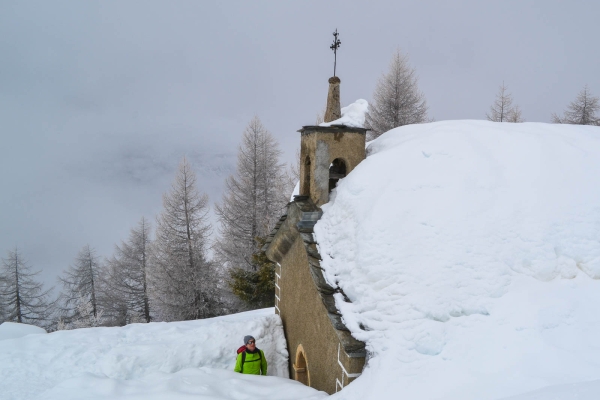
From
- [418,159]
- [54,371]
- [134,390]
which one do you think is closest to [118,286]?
[54,371]

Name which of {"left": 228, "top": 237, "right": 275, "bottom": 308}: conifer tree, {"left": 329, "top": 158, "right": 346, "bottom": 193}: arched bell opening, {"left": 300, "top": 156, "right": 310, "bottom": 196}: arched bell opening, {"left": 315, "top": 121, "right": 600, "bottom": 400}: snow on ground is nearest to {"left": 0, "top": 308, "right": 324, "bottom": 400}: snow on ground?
{"left": 315, "top": 121, "right": 600, "bottom": 400}: snow on ground

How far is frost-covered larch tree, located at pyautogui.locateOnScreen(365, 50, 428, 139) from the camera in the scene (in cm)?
1967

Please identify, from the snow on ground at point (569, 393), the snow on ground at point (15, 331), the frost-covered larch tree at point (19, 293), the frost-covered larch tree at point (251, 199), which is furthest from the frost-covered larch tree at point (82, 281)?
the snow on ground at point (569, 393)

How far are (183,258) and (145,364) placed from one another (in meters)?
13.4

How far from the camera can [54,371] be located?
21.8 ft

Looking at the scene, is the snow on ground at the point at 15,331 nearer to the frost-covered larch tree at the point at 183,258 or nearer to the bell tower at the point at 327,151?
the bell tower at the point at 327,151

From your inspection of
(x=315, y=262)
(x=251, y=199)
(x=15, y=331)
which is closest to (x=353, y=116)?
(x=315, y=262)

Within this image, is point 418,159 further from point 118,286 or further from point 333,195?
point 118,286

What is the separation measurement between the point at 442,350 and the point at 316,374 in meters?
2.84

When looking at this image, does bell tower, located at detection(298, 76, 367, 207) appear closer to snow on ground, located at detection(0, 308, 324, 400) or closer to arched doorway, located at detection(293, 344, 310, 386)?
arched doorway, located at detection(293, 344, 310, 386)

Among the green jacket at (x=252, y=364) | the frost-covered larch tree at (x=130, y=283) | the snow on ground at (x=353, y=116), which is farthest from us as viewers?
the frost-covered larch tree at (x=130, y=283)

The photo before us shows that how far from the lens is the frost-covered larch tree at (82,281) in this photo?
25.6 metres

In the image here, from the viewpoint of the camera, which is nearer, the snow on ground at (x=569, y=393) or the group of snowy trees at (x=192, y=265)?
the snow on ground at (x=569, y=393)

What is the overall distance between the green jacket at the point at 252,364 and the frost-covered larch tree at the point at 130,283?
18473 millimetres
